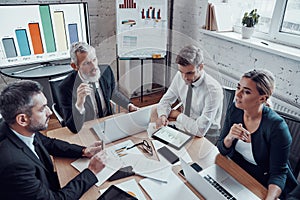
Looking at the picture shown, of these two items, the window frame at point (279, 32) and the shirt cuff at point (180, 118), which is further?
the window frame at point (279, 32)

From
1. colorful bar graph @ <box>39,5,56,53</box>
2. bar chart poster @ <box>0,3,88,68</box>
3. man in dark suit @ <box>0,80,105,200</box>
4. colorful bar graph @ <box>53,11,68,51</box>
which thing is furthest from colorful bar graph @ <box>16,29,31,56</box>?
man in dark suit @ <box>0,80,105,200</box>

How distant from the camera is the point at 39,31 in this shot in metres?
2.40

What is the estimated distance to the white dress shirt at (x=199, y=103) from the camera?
113 centimetres

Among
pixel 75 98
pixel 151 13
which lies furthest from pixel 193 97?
pixel 151 13

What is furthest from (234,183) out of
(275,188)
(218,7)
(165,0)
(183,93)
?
(165,0)

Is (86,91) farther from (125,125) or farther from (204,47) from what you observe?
(204,47)

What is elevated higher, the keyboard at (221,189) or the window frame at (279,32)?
the window frame at (279,32)

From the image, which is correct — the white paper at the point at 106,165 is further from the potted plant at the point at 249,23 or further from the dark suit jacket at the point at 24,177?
the potted plant at the point at 249,23

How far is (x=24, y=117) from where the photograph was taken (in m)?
0.99

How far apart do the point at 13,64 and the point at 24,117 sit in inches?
64.3

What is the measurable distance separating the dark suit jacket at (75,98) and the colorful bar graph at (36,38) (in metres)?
1.01

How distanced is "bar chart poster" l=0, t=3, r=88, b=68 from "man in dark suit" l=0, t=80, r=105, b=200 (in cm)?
155

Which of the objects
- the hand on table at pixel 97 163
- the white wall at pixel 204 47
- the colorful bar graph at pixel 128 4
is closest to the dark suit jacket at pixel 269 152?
the white wall at pixel 204 47

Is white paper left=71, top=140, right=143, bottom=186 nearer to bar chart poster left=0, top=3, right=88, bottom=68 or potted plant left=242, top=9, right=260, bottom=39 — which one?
potted plant left=242, top=9, right=260, bottom=39
